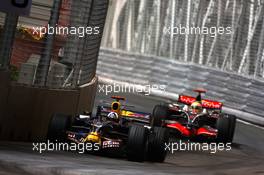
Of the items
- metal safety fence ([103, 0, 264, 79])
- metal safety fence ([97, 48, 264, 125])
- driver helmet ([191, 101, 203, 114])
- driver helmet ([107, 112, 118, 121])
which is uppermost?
metal safety fence ([103, 0, 264, 79])

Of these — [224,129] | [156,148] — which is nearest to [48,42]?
[156,148]

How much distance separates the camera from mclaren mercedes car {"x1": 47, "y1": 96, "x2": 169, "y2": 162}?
14.8 metres

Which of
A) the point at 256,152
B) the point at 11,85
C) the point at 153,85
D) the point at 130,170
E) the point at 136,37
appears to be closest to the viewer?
the point at 130,170

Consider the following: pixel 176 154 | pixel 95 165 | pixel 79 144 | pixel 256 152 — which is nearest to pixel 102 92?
pixel 256 152

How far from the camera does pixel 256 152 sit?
65.5ft

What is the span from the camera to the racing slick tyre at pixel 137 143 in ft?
48.5

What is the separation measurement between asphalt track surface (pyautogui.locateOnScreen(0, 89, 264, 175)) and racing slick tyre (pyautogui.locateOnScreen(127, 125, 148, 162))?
19 cm

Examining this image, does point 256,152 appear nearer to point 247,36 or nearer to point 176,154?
point 176,154

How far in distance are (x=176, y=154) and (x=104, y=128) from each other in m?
1.96

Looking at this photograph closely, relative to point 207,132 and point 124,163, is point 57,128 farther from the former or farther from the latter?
point 207,132

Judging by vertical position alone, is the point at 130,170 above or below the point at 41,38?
below

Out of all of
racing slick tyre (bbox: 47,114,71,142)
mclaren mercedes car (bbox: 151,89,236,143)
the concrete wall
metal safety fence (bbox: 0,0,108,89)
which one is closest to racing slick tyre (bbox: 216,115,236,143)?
mclaren mercedes car (bbox: 151,89,236,143)

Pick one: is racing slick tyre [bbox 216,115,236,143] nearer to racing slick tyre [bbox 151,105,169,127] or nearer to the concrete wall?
racing slick tyre [bbox 151,105,169,127]

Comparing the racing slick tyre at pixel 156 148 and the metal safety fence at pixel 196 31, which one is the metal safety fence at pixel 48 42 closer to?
the racing slick tyre at pixel 156 148
